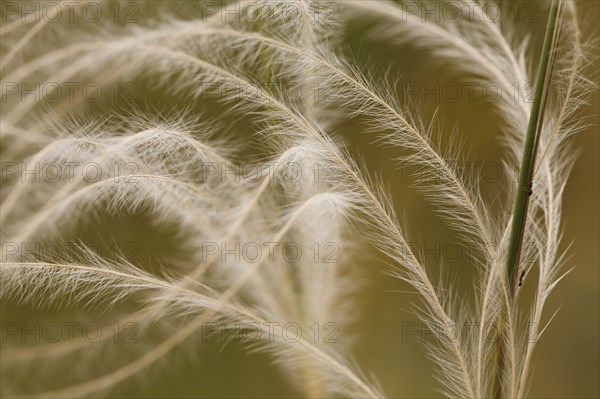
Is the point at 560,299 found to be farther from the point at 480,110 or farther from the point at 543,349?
the point at 480,110

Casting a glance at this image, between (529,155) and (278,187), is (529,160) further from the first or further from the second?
(278,187)

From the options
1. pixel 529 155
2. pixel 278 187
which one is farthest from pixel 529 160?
pixel 278 187

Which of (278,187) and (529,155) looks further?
(278,187)

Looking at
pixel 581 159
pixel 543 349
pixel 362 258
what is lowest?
pixel 543 349

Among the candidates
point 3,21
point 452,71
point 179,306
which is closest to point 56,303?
point 179,306
